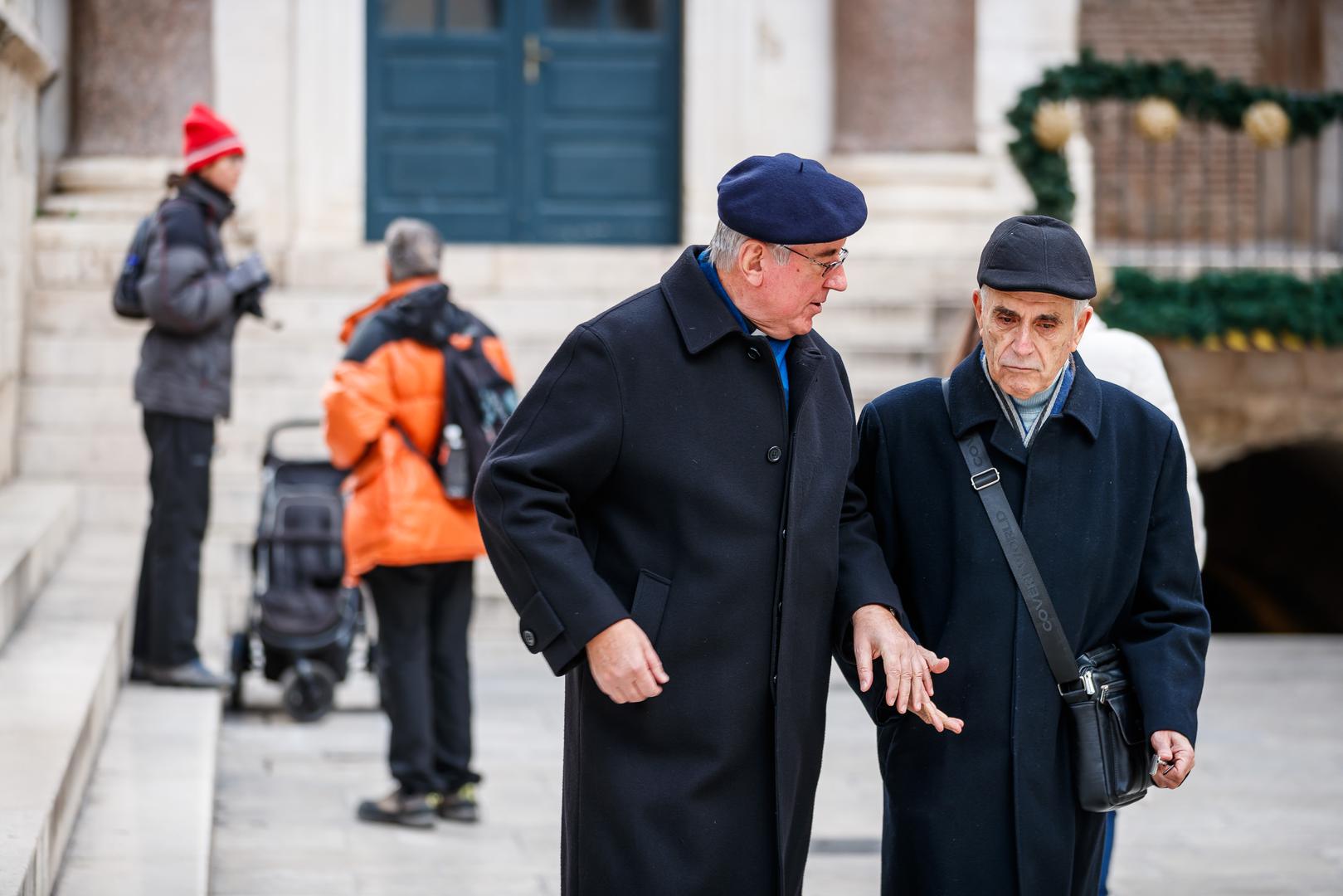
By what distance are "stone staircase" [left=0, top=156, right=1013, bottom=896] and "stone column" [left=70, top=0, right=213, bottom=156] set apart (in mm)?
185

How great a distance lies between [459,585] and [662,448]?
3.11 m

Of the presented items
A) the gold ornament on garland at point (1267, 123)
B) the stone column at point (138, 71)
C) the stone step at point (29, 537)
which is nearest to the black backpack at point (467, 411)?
the stone step at point (29, 537)

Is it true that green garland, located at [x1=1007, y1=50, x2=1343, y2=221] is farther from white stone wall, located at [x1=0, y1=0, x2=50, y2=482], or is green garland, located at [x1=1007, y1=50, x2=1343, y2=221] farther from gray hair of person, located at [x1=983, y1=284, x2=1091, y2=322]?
gray hair of person, located at [x1=983, y1=284, x2=1091, y2=322]

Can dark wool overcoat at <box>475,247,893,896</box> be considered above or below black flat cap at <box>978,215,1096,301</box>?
below

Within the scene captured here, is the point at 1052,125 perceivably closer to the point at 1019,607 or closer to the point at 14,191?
the point at 14,191

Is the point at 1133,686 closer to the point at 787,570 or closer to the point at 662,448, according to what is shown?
the point at 787,570

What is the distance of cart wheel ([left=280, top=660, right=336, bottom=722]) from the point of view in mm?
7449

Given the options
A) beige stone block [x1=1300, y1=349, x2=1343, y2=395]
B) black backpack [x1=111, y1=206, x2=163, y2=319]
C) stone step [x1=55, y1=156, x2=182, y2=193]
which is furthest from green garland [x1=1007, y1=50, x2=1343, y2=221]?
black backpack [x1=111, y1=206, x2=163, y2=319]

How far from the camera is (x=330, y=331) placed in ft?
35.7

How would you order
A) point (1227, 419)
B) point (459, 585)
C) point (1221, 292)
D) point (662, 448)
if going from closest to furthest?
point (662, 448)
point (459, 585)
point (1221, 292)
point (1227, 419)

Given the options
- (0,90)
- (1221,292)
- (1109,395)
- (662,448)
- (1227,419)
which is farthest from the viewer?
(1227,419)

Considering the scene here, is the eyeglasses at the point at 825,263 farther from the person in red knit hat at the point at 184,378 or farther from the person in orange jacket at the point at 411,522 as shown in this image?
the person in red knit hat at the point at 184,378

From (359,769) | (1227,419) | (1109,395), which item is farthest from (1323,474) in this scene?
(1109,395)

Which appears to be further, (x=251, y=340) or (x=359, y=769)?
(x=251, y=340)
